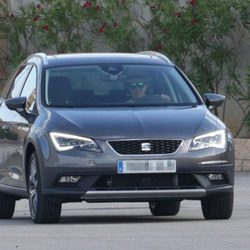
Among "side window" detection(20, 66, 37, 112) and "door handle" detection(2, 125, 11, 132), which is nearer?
"side window" detection(20, 66, 37, 112)

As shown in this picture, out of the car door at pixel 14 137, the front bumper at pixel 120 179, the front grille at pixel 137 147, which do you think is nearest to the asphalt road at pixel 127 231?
the front bumper at pixel 120 179

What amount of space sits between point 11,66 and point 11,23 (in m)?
0.70

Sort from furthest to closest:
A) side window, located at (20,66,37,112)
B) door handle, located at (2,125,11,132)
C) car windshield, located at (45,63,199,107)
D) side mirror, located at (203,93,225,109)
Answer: door handle, located at (2,125,11,132)
side mirror, located at (203,93,225,109)
side window, located at (20,66,37,112)
car windshield, located at (45,63,199,107)

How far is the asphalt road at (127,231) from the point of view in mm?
11352

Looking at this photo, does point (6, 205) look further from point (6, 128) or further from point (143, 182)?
point (143, 182)

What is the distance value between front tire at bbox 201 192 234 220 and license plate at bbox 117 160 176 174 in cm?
71

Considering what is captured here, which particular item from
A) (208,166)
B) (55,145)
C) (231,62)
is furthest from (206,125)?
(231,62)

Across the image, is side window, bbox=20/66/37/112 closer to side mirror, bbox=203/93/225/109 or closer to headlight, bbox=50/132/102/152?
headlight, bbox=50/132/102/152

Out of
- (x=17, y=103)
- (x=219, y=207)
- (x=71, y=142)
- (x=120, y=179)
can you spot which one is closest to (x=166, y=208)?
(x=219, y=207)

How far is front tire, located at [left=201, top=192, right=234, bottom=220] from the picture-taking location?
13.8 m

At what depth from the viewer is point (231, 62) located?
23.9m

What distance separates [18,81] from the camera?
50.6ft

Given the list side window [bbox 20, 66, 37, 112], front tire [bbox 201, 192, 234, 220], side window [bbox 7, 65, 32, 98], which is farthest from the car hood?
side window [bbox 7, 65, 32, 98]

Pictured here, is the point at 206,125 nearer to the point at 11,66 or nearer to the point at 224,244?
the point at 224,244
